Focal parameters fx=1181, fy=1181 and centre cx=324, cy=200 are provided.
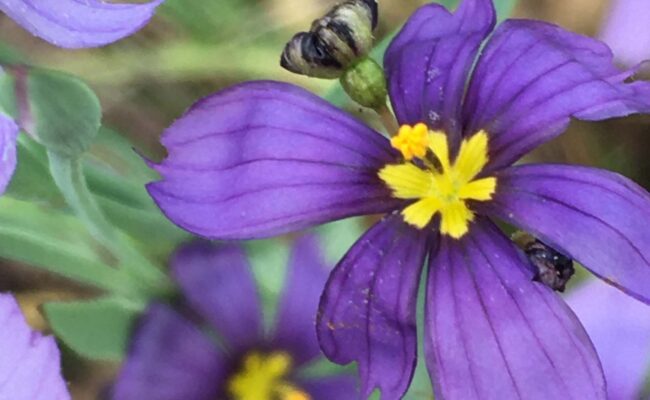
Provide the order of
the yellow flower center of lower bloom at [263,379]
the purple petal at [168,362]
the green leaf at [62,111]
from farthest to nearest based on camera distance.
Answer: the yellow flower center of lower bloom at [263,379], the purple petal at [168,362], the green leaf at [62,111]

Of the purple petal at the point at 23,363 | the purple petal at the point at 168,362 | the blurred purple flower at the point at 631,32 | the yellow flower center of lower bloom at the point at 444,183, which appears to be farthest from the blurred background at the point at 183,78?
the purple petal at the point at 23,363

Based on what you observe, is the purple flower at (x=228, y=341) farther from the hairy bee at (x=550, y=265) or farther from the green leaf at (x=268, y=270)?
the hairy bee at (x=550, y=265)

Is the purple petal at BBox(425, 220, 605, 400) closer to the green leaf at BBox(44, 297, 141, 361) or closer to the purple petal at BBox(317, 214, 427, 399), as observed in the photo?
the purple petal at BBox(317, 214, 427, 399)

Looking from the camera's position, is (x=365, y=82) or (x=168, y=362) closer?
(x=365, y=82)

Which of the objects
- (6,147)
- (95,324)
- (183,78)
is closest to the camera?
(6,147)

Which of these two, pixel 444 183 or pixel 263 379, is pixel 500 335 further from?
pixel 263 379

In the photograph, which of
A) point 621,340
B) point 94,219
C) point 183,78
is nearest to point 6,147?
point 94,219
